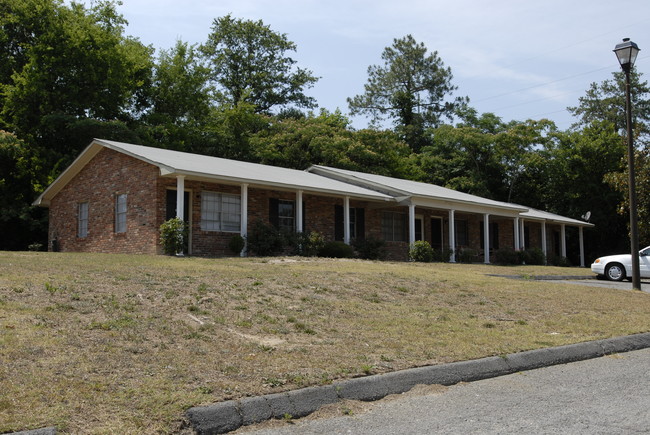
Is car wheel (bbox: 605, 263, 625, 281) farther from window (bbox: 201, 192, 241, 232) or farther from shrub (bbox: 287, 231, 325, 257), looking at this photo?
window (bbox: 201, 192, 241, 232)

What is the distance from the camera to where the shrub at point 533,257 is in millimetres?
29938

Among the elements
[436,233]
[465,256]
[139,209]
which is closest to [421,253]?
[465,256]

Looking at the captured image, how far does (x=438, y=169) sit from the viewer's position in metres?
45.2

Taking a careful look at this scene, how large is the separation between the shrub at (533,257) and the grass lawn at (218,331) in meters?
16.7

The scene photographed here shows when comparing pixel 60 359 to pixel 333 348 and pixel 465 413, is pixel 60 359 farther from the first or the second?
pixel 465 413

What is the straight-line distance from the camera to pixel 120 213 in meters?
21.3

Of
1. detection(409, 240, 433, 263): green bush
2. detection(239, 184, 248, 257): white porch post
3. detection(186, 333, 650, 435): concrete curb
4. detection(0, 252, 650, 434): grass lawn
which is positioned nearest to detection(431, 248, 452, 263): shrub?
detection(409, 240, 433, 263): green bush

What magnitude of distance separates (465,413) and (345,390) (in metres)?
1.11

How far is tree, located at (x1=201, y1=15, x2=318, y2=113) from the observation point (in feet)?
168

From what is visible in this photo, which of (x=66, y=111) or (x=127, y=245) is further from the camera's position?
(x=66, y=111)

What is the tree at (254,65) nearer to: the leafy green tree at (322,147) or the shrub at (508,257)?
the leafy green tree at (322,147)

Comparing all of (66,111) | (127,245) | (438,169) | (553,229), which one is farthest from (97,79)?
(553,229)

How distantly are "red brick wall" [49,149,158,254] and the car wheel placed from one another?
15.1m

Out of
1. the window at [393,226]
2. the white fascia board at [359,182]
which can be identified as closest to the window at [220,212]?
the white fascia board at [359,182]
